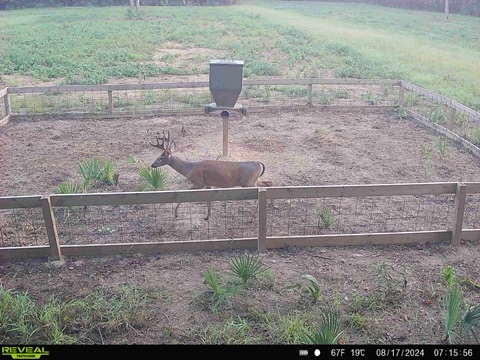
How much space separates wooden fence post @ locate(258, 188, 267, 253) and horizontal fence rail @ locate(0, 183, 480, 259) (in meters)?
0.01

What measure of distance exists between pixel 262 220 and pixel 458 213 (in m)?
2.09

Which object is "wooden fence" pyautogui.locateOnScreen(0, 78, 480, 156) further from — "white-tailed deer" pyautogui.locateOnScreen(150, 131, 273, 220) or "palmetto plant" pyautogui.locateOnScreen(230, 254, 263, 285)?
"palmetto plant" pyautogui.locateOnScreen(230, 254, 263, 285)

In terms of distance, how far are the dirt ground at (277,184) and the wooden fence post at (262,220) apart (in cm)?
16

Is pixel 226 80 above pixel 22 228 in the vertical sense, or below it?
above

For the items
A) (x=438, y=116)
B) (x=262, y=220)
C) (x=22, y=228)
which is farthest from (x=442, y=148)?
(x=22, y=228)

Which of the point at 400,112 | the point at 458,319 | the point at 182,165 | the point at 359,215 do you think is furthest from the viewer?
the point at 400,112

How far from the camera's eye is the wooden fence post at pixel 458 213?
5656mm

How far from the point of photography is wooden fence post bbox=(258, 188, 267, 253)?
18.1 ft

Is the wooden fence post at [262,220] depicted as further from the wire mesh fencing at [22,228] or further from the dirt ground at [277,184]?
the wire mesh fencing at [22,228]

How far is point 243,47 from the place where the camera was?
21.8m

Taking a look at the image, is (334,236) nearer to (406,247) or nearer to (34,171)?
(406,247)

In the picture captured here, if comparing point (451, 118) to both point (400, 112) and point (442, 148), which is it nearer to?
point (442, 148)
